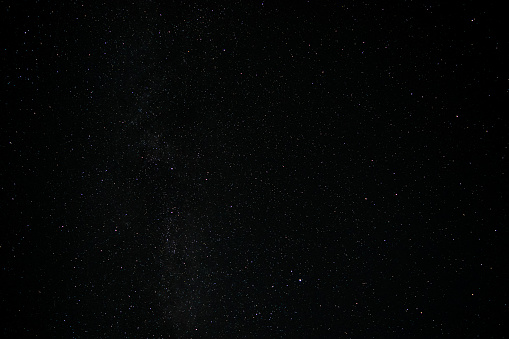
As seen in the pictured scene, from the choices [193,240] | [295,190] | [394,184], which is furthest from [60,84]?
[394,184]

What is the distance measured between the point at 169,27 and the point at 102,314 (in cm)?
73

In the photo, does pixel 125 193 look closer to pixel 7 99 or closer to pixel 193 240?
pixel 193 240

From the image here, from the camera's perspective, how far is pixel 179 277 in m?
0.71

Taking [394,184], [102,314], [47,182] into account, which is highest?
[394,184]

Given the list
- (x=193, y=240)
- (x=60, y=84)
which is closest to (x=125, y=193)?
(x=193, y=240)

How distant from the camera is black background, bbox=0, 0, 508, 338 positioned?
620 mm

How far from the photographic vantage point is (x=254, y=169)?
69cm

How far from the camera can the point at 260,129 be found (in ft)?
2.22

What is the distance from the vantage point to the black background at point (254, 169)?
62 centimetres

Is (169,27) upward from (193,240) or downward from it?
upward

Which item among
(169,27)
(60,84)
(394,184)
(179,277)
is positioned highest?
(169,27)

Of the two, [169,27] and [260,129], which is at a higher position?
[169,27]

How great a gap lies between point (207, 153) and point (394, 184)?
1.43 feet

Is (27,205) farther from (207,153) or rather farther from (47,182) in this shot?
(207,153)
